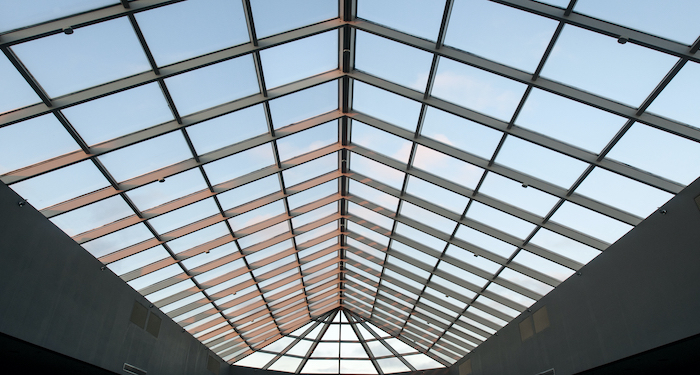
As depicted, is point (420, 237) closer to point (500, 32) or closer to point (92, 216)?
point (500, 32)

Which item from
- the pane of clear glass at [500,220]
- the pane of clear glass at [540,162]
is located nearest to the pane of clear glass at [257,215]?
the pane of clear glass at [500,220]

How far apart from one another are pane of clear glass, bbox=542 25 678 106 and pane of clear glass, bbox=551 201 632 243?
490cm

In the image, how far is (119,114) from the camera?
11.8 meters

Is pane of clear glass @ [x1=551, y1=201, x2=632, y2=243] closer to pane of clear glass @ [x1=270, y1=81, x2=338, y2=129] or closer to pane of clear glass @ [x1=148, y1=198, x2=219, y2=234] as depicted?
pane of clear glass @ [x1=270, y1=81, x2=338, y2=129]

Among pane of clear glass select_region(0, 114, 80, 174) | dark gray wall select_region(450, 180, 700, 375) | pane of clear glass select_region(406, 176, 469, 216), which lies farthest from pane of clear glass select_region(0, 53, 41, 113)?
dark gray wall select_region(450, 180, 700, 375)

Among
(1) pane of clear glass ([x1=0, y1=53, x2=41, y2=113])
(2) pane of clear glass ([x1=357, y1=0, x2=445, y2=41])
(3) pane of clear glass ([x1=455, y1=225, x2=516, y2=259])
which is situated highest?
(2) pane of clear glass ([x1=357, y1=0, x2=445, y2=41])

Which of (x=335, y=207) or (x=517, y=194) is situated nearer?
(x=517, y=194)

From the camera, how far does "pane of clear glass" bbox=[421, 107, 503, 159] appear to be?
1381 cm

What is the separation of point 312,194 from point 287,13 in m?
10.2

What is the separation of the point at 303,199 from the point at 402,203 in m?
4.75

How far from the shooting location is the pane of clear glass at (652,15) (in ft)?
27.7

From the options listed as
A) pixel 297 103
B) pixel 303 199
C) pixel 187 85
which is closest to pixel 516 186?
pixel 297 103

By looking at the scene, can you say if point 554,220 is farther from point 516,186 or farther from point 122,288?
point 122,288

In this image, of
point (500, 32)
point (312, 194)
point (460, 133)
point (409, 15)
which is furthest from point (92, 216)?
point (500, 32)
